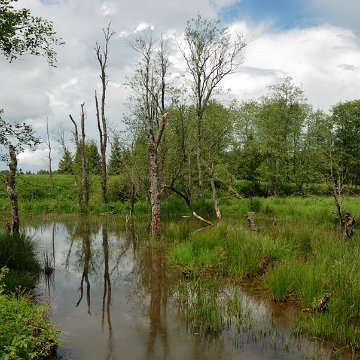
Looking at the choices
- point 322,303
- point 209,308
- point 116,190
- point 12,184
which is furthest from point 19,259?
point 116,190

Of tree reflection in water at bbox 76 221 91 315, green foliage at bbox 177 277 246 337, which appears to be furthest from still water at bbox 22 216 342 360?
green foliage at bbox 177 277 246 337

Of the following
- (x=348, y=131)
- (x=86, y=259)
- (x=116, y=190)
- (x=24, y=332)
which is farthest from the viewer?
(x=348, y=131)

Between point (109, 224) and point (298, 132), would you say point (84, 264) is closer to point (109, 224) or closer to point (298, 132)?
point (109, 224)

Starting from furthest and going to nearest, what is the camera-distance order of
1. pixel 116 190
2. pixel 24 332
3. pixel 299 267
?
pixel 116 190
pixel 299 267
pixel 24 332

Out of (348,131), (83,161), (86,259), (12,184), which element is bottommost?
(86,259)

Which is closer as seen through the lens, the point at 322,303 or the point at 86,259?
the point at 322,303

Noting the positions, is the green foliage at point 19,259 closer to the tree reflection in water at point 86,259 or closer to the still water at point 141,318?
the still water at point 141,318

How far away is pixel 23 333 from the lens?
4754mm

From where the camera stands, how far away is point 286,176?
120 ft

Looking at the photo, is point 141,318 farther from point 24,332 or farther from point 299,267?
point 299,267

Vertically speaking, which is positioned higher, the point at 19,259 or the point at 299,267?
the point at 19,259

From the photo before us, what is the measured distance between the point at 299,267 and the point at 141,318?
11.8 feet

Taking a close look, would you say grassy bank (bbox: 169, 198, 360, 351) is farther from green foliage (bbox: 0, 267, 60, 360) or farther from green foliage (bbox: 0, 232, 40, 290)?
green foliage (bbox: 0, 267, 60, 360)

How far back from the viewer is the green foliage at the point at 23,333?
14.4ft
